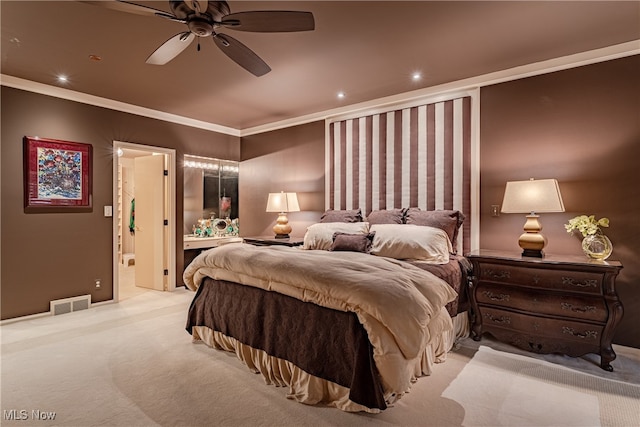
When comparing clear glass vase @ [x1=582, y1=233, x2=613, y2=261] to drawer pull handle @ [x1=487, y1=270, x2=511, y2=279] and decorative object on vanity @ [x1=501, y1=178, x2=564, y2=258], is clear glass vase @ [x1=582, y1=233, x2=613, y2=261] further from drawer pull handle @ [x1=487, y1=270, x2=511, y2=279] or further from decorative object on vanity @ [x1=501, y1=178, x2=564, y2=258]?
drawer pull handle @ [x1=487, y1=270, x2=511, y2=279]

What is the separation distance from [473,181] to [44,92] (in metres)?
4.97

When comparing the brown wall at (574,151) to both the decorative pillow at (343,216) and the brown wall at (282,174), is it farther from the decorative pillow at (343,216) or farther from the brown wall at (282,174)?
the brown wall at (282,174)

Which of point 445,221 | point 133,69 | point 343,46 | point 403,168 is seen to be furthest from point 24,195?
point 445,221

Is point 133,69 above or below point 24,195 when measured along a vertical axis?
above

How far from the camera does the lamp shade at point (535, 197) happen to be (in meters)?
2.78

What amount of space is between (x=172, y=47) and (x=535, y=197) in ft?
10.2

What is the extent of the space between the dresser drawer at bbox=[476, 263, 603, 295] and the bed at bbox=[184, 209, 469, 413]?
10.2 inches

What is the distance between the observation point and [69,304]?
4000 mm

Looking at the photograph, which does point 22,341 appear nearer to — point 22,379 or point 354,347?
point 22,379

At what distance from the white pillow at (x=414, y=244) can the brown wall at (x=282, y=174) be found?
5.69 feet

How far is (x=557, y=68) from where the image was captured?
10.3 ft

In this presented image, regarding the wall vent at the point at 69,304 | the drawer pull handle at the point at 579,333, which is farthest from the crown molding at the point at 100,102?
the drawer pull handle at the point at 579,333

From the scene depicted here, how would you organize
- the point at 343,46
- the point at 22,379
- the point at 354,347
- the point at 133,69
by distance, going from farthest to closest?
1. the point at 133,69
2. the point at 343,46
3. the point at 22,379
4. the point at 354,347

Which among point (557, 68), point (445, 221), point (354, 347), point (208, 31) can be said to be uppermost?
point (557, 68)
